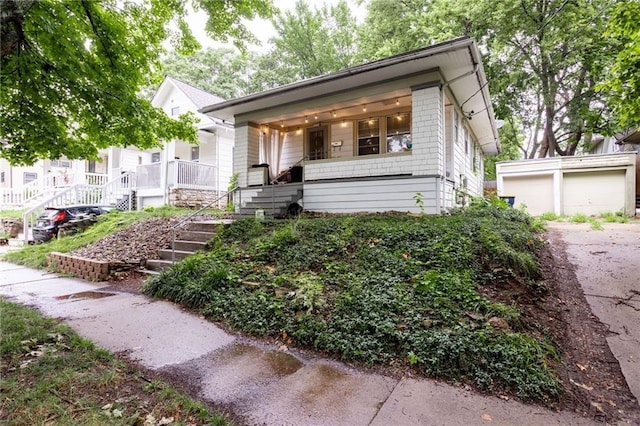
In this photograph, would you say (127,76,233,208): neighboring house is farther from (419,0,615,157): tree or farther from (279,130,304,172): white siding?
(419,0,615,157): tree

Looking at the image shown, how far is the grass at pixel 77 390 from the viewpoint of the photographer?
2211 millimetres

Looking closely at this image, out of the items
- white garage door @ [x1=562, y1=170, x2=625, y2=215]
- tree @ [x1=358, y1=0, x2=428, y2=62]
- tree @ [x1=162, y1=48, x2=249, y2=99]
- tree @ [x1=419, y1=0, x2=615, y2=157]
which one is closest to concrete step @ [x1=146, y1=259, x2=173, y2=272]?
tree @ [x1=419, y1=0, x2=615, y2=157]

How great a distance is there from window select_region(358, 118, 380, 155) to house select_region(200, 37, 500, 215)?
0.11 ft

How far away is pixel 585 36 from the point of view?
1330 cm

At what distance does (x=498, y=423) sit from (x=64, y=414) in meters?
3.03

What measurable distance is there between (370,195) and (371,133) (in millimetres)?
3311

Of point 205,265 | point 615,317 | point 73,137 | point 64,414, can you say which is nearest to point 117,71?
point 73,137

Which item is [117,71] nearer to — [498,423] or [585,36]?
[498,423]

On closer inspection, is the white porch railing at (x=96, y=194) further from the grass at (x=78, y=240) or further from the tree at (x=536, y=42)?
the tree at (x=536, y=42)

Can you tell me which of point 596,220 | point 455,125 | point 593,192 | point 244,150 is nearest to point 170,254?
point 244,150

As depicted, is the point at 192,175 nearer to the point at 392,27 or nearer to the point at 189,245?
the point at 189,245

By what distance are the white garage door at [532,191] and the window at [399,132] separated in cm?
881

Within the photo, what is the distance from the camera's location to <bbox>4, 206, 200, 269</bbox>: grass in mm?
8477

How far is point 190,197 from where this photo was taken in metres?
14.2
